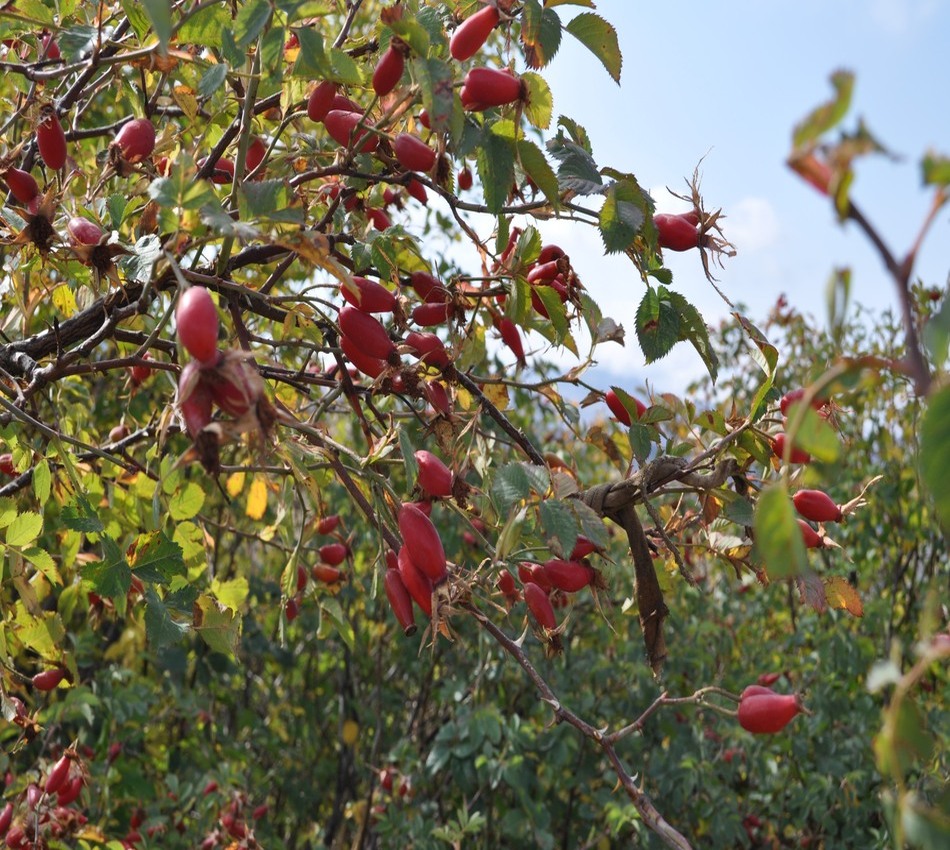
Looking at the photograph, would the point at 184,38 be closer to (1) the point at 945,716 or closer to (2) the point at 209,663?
(2) the point at 209,663

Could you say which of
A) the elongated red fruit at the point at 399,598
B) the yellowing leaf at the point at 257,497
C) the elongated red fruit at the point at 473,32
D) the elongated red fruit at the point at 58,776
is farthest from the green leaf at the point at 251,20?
the elongated red fruit at the point at 58,776

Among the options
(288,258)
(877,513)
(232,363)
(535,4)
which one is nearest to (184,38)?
(288,258)

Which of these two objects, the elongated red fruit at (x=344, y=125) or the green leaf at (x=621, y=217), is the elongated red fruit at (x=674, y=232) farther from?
the elongated red fruit at (x=344, y=125)

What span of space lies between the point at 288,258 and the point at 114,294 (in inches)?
8.2

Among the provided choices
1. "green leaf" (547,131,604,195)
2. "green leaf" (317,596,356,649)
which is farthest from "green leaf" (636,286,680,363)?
"green leaf" (317,596,356,649)

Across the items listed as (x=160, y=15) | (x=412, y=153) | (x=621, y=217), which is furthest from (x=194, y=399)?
(x=621, y=217)

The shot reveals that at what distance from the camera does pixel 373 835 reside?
10.7 feet

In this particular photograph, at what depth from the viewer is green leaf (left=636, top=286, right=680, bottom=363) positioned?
1149mm

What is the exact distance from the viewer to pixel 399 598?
1042mm

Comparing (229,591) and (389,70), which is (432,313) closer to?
(389,70)

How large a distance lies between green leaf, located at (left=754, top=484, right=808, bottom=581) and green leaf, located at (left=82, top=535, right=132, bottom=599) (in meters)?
0.91

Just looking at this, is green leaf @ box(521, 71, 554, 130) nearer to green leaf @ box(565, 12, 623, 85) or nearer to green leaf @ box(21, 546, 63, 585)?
green leaf @ box(565, 12, 623, 85)

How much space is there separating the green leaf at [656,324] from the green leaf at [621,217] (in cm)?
10

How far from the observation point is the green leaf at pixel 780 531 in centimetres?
47
